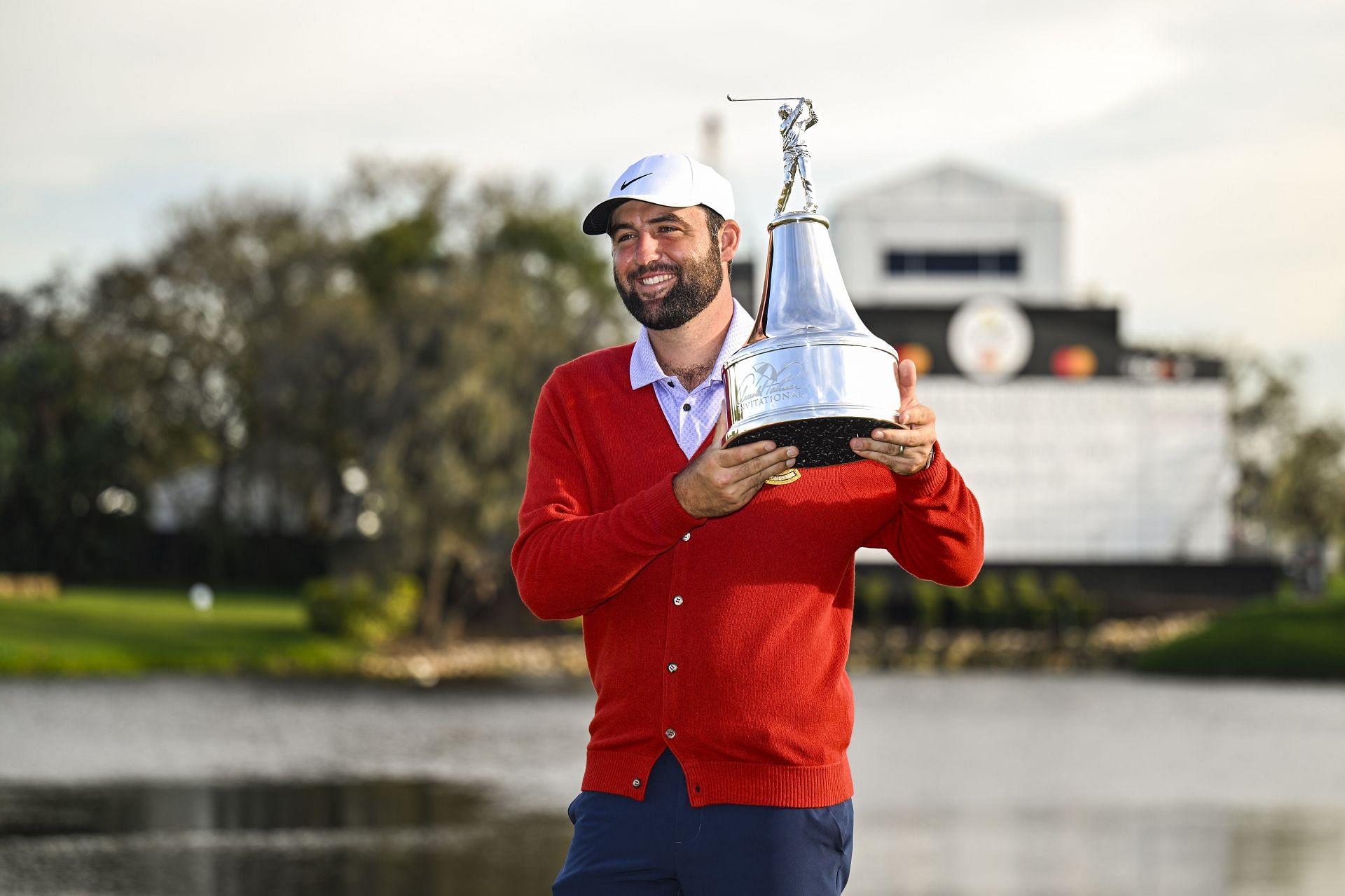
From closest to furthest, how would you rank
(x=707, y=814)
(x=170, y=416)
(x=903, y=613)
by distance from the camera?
(x=707, y=814) → (x=903, y=613) → (x=170, y=416)

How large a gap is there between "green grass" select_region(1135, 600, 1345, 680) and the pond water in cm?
376

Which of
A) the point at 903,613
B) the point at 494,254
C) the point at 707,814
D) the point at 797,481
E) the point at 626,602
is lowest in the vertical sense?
the point at 903,613

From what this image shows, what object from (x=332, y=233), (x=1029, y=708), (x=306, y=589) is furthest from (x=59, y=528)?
(x=1029, y=708)

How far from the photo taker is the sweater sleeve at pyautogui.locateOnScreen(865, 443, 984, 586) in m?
3.41

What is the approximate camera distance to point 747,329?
3867mm

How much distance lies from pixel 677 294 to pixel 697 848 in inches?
45.2

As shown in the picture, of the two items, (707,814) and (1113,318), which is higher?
(1113,318)

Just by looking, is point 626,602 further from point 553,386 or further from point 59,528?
point 59,528

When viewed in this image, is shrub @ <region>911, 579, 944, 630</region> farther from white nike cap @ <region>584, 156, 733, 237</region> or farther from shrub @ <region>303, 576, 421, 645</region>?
white nike cap @ <region>584, 156, 733, 237</region>

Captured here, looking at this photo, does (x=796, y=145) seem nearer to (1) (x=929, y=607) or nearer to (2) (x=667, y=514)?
(2) (x=667, y=514)

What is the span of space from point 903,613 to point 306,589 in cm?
1395

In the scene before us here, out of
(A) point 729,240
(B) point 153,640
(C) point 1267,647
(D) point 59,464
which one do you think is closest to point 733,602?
(A) point 729,240

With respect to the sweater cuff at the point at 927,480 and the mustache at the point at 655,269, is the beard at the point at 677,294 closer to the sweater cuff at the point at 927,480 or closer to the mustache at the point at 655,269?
the mustache at the point at 655,269
